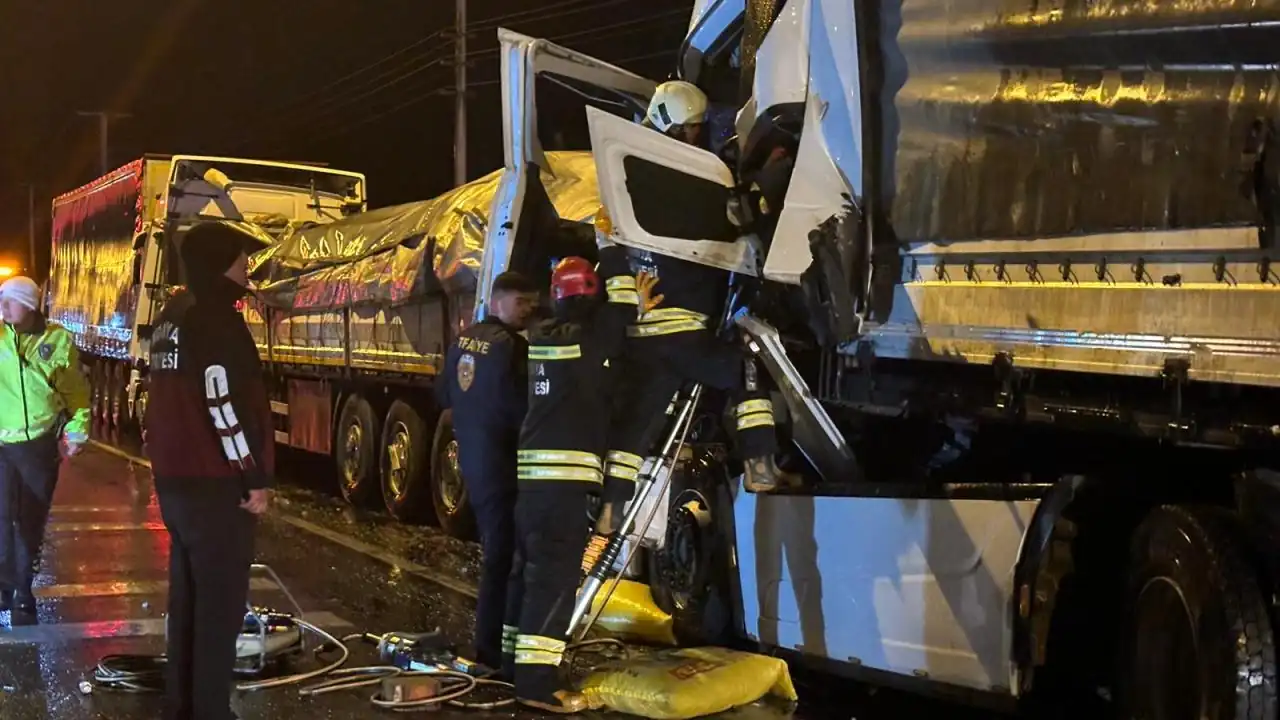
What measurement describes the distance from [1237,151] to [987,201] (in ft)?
3.22

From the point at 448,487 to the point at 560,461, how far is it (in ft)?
16.2

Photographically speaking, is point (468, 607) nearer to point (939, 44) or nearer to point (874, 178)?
point (874, 178)

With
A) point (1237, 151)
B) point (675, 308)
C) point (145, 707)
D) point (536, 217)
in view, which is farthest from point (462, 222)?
point (1237, 151)

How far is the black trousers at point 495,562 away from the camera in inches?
228

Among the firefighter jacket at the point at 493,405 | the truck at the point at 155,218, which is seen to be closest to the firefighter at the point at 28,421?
the firefighter jacket at the point at 493,405

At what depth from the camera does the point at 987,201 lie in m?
4.27

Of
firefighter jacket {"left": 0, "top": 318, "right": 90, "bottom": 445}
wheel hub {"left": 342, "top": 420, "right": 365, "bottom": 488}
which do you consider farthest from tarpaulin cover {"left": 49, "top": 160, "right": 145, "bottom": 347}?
firefighter jacket {"left": 0, "top": 318, "right": 90, "bottom": 445}

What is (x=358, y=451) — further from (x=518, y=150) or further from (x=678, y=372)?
(x=678, y=372)

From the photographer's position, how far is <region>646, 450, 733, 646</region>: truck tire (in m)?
5.68

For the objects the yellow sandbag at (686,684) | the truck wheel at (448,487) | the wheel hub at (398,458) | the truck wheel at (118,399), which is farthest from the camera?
the truck wheel at (118,399)

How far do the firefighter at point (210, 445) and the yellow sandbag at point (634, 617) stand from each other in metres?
1.92

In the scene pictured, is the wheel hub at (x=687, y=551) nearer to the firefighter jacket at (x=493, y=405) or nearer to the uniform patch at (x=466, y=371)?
the firefighter jacket at (x=493, y=405)

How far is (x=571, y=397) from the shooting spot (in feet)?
16.7

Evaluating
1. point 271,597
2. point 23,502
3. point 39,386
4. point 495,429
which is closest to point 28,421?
point 39,386
